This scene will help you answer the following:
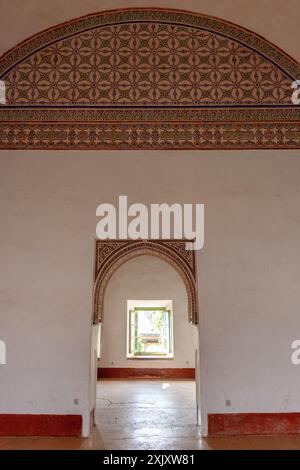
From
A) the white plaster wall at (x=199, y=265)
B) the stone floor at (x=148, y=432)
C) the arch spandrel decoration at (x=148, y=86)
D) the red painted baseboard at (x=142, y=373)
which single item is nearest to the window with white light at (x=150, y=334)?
the red painted baseboard at (x=142, y=373)

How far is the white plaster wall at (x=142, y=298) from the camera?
802 centimetres

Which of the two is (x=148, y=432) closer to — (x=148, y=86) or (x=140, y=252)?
(x=140, y=252)

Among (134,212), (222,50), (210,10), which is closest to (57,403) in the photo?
(134,212)

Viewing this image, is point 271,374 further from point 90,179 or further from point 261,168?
point 90,179

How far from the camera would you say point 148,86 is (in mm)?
4453

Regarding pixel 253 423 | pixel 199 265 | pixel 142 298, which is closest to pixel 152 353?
pixel 142 298

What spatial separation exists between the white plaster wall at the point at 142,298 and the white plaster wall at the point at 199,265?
13.9 feet

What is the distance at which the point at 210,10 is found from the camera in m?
Result: 4.45

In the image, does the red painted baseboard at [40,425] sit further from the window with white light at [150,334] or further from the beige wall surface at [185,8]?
the window with white light at [150,334]

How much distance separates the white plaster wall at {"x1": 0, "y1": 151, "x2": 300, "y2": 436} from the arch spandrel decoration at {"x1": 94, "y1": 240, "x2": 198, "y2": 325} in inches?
4.2

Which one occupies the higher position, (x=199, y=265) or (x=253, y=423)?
(x=199, y=265)

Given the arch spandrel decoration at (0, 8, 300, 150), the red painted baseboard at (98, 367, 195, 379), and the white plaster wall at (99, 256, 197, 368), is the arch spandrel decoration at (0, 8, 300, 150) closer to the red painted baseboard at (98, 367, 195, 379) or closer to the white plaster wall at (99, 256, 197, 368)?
the white plaster wall at (99, 256, 197, 368)

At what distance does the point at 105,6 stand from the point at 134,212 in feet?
8.53

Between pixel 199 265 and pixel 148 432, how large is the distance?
5.85ft
